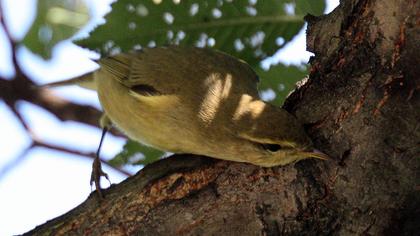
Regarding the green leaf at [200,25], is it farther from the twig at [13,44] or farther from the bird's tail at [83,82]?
the bird's tail at [83,82]

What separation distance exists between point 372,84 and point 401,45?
17cm

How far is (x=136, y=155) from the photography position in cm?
340

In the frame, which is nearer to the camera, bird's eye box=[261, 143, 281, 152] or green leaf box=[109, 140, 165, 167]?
bird's eye box=[261, 143, 281, 152]

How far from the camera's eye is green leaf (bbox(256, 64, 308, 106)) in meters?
3.18

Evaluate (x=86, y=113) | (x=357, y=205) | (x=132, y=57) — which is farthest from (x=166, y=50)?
(x=357, y=205)

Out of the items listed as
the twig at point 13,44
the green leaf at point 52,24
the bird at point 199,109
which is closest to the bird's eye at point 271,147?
the bird at point 199,109

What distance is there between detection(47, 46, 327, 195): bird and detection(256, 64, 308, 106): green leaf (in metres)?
0.06

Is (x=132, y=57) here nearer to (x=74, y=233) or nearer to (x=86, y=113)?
(x=86, y=113)

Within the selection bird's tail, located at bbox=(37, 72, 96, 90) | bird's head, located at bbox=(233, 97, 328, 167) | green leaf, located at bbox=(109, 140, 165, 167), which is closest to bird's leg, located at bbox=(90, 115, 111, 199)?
green leaf, located at bbox=(109, 140, 165, 167)

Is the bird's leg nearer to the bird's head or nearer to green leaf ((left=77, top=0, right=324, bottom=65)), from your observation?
green leaf ((left=77, top=0, right=324, bottom=65))

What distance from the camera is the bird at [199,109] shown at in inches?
112

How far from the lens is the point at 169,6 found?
10.2 feet

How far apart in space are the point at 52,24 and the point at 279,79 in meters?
1.45

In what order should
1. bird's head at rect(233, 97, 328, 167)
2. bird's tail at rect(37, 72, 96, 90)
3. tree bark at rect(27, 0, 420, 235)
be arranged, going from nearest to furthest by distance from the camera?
tree bark at rect(27, 0, 420, 235) < bird's head at rect(233, 97, 328, 167) < bird's tail at rect(37, 72, 96, 90)
